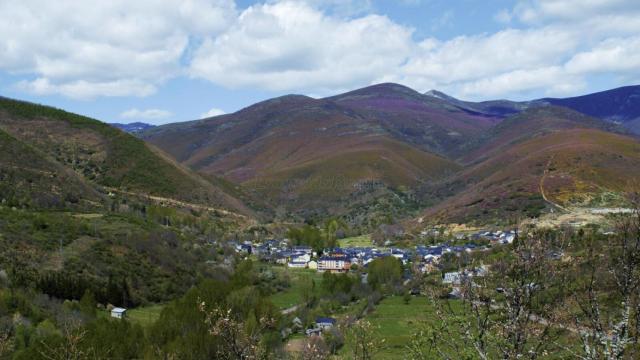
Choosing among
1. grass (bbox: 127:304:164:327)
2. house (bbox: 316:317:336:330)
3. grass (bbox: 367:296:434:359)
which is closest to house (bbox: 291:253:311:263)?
grass (bbox: 367:296:434:359)

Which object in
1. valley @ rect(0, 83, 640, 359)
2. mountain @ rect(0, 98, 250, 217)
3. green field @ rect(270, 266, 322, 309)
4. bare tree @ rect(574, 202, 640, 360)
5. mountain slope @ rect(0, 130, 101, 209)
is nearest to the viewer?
bare tree @ rect(574, 202, 640, 360)

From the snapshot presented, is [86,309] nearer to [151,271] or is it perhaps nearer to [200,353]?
[200,353]

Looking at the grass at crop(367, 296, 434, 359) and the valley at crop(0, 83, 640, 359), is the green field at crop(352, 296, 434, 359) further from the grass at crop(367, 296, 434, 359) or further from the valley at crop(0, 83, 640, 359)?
the valley at crop(0, 83, 640, 359)

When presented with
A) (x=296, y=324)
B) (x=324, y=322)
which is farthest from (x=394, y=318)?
(x=296, y=324)

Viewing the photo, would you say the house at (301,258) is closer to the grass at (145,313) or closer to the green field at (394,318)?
the green field at (394,318)

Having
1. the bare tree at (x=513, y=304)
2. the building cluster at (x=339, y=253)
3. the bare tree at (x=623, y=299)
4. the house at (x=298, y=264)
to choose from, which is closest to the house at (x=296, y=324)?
the building cluster at (x=339, y=253)

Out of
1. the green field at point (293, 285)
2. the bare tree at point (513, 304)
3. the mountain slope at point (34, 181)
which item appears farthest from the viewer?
the mountain slope at point (34, 181)

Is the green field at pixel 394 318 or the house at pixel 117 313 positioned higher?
the house at pixel 117 313

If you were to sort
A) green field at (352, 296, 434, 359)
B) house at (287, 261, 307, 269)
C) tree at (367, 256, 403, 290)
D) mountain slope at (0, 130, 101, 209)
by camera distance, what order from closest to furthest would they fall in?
green field at (352, 296, 434, 359), tree at (367, 256, 403, 290), mountain slope at (0, 130, 101, 209), house at (287, 261, 307, 269)
